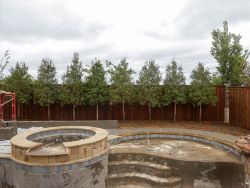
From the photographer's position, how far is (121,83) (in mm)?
17453

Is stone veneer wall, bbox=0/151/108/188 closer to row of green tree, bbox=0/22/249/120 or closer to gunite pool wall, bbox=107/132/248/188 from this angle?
gunite pool wall, bbox=107/132/248/188

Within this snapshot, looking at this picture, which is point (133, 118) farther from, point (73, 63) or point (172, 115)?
point (73, 63)

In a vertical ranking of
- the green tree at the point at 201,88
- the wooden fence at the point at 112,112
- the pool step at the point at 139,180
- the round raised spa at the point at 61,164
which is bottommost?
the pool step at the point at 139,180

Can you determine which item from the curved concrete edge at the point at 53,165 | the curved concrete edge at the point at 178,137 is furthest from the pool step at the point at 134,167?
the curved concrete edge at the point at 178,137

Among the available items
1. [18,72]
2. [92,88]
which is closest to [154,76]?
[92,88]

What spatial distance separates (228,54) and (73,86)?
11.2m

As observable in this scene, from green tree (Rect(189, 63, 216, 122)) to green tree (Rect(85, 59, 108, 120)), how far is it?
5761mm

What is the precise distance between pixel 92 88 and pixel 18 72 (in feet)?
17.5

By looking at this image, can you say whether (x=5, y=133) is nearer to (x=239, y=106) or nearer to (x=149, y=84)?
(x=149, y=84)

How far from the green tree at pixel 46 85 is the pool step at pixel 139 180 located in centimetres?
1060

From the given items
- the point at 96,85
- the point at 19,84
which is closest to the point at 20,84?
the point at 19,84

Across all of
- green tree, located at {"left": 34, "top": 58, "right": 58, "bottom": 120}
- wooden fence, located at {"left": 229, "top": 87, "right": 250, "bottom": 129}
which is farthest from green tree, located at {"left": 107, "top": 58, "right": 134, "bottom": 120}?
wooden fence, located at {"left": 229, "top": 87, "right": 250, "bottom": 129}

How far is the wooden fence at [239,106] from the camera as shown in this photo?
14500 mm

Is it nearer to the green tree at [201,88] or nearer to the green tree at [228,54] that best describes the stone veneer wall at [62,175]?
the green tree at [201,88]
